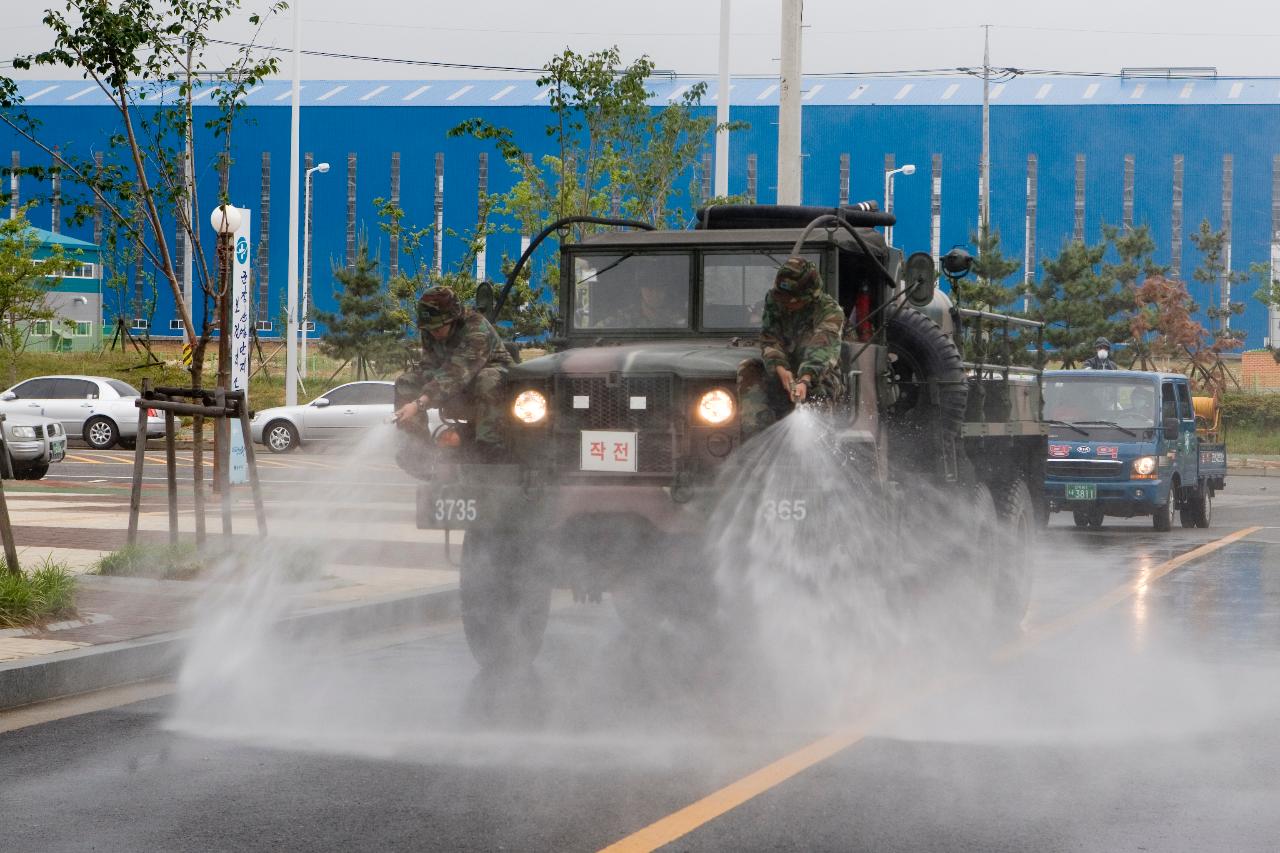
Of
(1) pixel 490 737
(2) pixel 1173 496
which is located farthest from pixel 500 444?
(2) pixel 1173 496

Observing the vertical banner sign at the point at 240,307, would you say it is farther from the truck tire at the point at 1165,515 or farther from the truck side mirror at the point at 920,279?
the truck side mirror at the point at 920,279

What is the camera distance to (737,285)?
33.3 ft

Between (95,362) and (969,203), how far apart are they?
28177 millimetres

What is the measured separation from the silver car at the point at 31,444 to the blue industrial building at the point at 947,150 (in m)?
30.6

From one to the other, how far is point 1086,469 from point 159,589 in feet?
39.6

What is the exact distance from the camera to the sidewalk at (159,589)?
914cm

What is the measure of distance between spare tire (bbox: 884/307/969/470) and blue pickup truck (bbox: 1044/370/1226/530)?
10159mm

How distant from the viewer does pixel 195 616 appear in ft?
35.2

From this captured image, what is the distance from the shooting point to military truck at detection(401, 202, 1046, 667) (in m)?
8.84

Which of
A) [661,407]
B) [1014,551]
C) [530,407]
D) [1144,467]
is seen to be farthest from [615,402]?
[1144,467]

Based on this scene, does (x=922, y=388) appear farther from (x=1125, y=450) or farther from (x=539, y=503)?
(x=1125, y=450)

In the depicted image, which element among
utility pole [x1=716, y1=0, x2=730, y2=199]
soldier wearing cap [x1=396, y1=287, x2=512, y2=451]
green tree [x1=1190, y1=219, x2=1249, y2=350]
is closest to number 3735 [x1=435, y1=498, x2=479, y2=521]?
soldier wearing cap [x1=396, y1=287, x2=512, y2=451]

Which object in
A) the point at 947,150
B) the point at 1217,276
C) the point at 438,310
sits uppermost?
the point at 947,150

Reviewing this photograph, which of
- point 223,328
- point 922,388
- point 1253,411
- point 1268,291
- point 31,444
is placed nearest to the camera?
point 922,388
